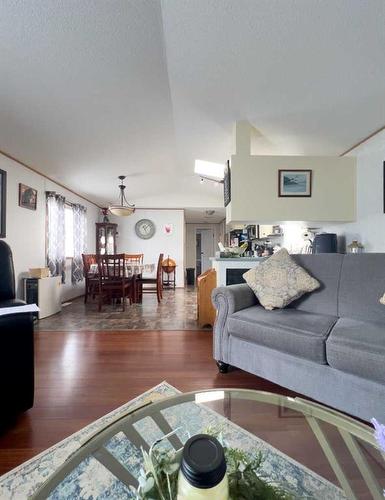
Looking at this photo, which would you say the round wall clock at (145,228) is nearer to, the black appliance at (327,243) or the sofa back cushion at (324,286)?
the black appliance at (327,243)

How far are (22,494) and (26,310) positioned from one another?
781mm

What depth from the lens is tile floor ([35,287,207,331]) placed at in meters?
3.26

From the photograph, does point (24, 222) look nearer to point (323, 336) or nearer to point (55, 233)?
point (55, 233)

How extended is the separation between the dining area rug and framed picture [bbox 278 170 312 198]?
2521 mm

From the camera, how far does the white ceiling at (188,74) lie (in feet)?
5.43

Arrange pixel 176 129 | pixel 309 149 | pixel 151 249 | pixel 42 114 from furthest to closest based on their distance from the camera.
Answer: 1. pixel 151 249
2. pixel 176 129
3. pixel 309 149
4. pixel 42 114

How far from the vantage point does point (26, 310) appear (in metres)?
1.38

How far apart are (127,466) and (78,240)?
538cm

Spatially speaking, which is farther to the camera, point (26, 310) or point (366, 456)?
point (26, 310)

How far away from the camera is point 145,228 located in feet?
23.7

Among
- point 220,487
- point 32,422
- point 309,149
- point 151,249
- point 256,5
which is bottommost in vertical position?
point 32,422

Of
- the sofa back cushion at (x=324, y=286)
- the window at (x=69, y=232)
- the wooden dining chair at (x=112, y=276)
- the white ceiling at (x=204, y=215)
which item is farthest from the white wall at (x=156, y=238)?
the sofa back cushion at (x=324, y=286)

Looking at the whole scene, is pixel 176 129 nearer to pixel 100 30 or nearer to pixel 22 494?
pixel 100 30

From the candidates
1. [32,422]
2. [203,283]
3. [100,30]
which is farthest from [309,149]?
[32,422]
